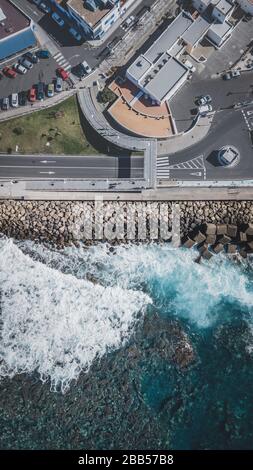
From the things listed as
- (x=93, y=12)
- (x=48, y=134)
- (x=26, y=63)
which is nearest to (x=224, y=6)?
(x=93, y=12)

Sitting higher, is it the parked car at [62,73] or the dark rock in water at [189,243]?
the parked car at [62,73]

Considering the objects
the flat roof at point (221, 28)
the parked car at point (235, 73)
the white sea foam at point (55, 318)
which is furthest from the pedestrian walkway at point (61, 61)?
the white sea foam at point (55, 318)

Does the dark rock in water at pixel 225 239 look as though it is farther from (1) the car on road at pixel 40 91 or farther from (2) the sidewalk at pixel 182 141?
(1) the car on road at pixel 40 91

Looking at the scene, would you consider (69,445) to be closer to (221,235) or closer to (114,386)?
(114,386)

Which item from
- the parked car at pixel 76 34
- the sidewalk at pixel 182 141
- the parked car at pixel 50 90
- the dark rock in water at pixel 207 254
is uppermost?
the parked car at pixel 76 34

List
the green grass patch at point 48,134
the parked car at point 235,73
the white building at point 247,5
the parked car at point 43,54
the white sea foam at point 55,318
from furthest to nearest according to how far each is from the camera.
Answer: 1. the parked car at point 43,54
2. the white building at point 247,5
3. the parked car at point 235,73
4. the green grass patch at point 48,134
5. the white sea foam at point 55,318

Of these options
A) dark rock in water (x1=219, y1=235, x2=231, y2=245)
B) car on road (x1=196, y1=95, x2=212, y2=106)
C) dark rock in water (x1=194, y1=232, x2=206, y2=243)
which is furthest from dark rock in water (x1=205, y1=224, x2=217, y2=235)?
car on road (x1=196, y1=95, x2=212, y2=106)

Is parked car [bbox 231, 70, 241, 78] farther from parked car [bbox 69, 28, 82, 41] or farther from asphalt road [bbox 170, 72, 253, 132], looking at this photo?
parked car [bbox 69, 28, 82, 41]
